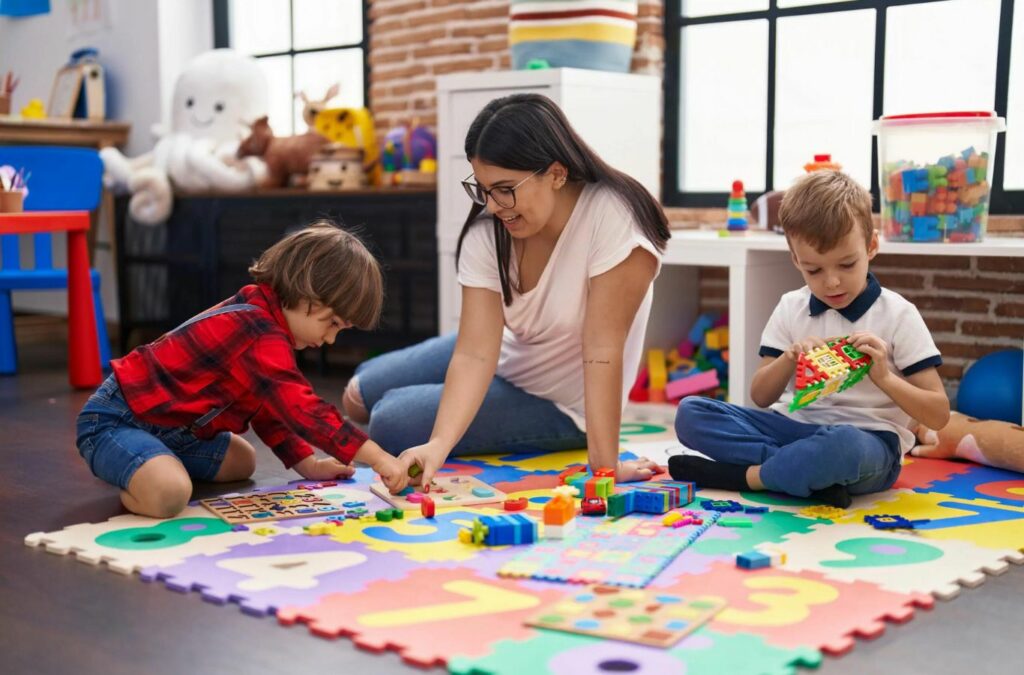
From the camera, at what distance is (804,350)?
6.75 ft

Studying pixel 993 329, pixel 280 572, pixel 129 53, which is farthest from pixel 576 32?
pixel 129 53

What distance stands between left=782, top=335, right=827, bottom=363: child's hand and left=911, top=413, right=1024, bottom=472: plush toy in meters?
0.45

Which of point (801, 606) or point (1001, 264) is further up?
point (1001, 264)

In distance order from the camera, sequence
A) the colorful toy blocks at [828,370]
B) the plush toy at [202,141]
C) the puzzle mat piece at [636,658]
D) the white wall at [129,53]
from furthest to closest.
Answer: the white wall at [129,53] < the plush toy at [202,141] < the colorful toy blocks at [828,370] < the puzzle mat piece at [636,658]

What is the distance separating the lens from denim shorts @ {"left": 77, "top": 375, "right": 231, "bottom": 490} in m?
2.02

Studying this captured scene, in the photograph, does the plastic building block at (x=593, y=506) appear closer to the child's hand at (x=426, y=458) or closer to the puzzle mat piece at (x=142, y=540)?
the child's hand at (x=426, y=458)

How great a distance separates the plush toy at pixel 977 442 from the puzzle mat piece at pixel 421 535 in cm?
102

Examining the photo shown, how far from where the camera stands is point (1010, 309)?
2967 millimetres

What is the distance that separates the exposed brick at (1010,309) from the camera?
9.67 ft

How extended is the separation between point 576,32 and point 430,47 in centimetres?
91

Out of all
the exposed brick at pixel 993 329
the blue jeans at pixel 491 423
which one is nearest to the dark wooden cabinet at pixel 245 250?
the blue jeans at pixel 491 423

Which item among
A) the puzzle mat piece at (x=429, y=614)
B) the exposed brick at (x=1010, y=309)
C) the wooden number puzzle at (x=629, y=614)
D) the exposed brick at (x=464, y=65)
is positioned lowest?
the puzzle mat piece at (x=429, y=614)

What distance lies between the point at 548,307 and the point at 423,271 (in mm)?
1492

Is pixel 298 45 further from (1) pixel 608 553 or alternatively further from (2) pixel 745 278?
(1) pixel 608 553
